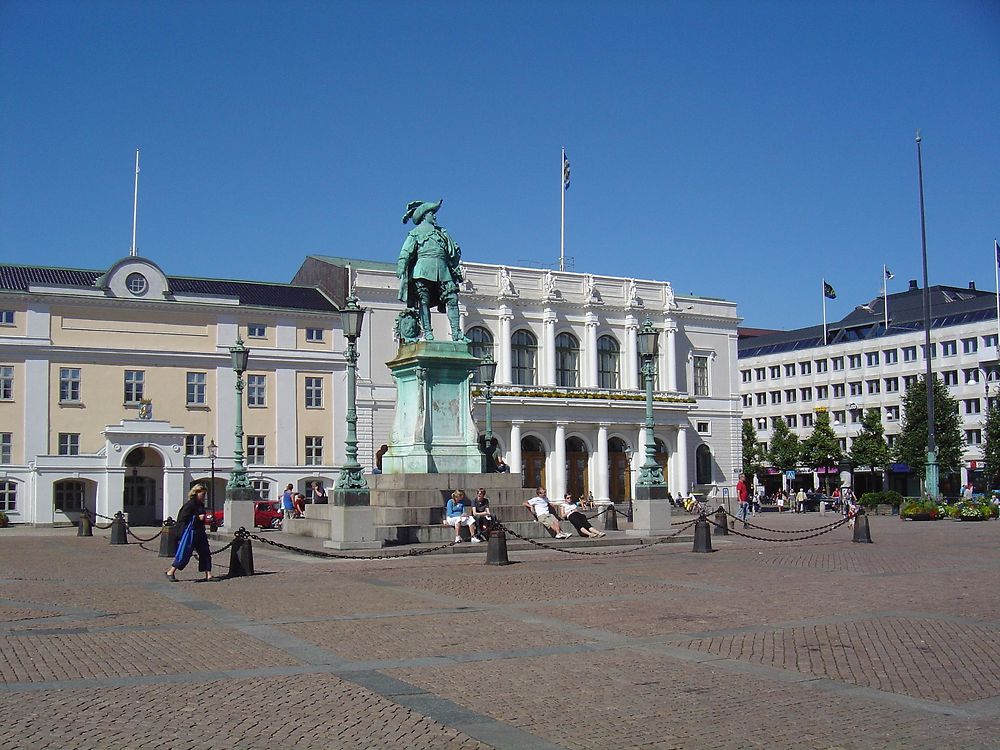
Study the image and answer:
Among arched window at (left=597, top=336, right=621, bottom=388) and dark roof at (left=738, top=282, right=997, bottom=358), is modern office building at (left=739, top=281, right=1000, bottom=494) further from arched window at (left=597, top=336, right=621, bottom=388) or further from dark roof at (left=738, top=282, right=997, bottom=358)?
arched window at (left=597, top=336, right=621, bottom=388)

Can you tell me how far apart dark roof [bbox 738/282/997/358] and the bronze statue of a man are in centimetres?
6699

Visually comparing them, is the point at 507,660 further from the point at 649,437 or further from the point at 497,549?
the point at 649,437

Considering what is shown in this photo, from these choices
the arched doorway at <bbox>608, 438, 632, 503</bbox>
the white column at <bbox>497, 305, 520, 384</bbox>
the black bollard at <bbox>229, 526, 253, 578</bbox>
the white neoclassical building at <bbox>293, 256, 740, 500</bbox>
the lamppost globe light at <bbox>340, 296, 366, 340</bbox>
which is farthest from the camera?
the arched doorway at <bbox>608, 438, 632, 503</bbox>

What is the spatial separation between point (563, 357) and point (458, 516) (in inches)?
2059

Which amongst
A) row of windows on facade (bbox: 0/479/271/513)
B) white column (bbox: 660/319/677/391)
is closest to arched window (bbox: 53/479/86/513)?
row of windows on facade (bbox: 0/479/271/513)

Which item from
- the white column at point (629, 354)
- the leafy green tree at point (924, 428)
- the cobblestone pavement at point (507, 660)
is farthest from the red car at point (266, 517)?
the leafy green tree at point (924, 428)

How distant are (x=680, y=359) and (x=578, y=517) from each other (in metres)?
54.7

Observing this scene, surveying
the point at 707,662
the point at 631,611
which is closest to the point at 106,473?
the point at 631,611

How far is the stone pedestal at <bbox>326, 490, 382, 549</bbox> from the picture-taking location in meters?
23.9

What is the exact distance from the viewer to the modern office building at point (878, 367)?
86250 millimetres

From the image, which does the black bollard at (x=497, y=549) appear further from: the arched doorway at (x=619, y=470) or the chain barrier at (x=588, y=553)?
the arched doorway at (x=619, y=470)

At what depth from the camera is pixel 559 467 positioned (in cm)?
7344

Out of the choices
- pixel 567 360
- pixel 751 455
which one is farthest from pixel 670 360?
pixel 751 455

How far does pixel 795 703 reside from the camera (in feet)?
29.0
